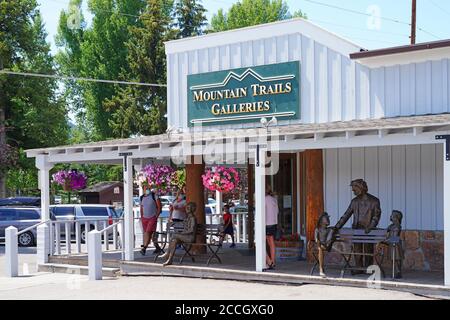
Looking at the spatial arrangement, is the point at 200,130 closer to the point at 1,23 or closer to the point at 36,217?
the point at 36,217

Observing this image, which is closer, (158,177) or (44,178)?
(158,177)

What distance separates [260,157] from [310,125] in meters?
1.57

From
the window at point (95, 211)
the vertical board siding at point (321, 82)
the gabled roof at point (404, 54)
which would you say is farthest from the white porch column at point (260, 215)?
the window at point (95, 211)

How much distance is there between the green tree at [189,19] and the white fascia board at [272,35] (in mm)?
28352

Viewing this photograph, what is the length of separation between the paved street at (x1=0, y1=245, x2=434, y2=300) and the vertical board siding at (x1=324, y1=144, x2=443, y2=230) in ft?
9.59

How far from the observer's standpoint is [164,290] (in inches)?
532

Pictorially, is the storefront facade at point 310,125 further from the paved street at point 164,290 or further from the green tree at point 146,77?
the green tree at point 146,77

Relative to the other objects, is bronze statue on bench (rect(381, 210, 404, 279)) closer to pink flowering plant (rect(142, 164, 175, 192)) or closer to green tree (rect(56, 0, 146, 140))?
pink flowering plant (rect(142, 164, 175, 192))

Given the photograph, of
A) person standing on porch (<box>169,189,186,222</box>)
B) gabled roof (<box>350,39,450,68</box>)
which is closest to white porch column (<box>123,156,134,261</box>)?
person standing on porch (<box>169,189,186,222</box>)

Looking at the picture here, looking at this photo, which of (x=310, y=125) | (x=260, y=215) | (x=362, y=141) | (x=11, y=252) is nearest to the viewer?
(x=362, y=141)

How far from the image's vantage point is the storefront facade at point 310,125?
558 inches

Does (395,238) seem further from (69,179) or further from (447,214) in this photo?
(69,179)

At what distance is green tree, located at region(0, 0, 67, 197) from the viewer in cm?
3872

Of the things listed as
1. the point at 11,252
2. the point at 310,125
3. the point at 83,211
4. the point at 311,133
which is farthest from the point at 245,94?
the point at 83,211
